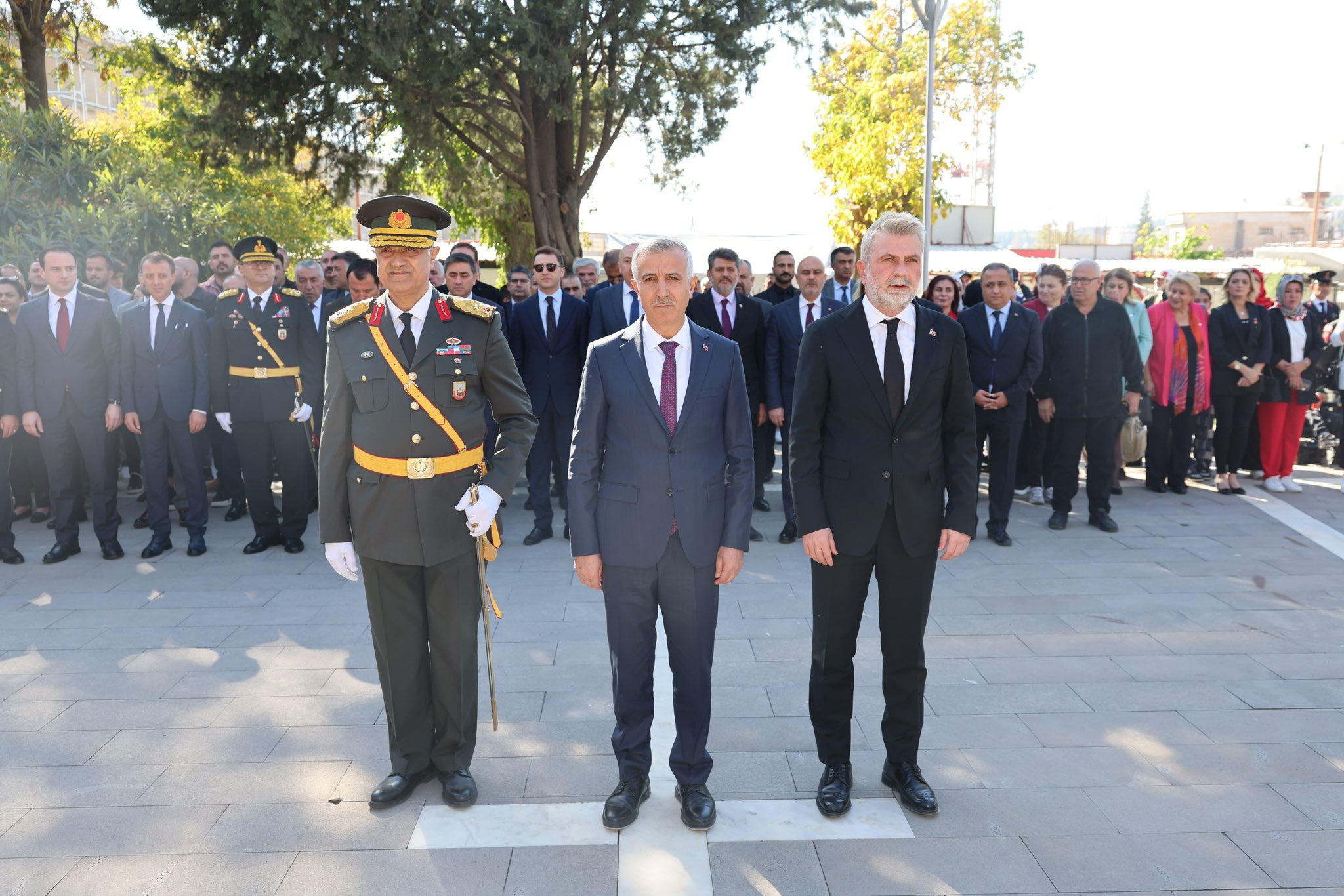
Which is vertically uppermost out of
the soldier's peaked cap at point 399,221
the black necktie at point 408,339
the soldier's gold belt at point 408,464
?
the soldier's peaked cap at point 399,221

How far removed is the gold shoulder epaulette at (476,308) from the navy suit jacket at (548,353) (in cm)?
379

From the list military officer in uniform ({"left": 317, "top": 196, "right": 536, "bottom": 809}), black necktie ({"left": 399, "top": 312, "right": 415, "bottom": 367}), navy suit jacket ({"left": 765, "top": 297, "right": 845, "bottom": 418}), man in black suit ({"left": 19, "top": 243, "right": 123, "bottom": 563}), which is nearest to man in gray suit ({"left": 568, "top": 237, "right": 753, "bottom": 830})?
military officer in uniform ({"left": 317, "top": 196, "right": 536, "bottom": 809})

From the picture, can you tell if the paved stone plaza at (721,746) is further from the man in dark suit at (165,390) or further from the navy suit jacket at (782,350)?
the navy suit jacket at (782,350)

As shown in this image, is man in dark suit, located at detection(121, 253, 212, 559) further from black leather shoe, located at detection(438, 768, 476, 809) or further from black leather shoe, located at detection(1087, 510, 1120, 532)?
black leather shoe, located at detection(1087, 510, 1120, 532)

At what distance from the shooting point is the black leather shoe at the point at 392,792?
3.59 meters

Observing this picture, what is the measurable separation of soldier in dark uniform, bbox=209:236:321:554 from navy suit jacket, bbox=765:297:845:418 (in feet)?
10.6

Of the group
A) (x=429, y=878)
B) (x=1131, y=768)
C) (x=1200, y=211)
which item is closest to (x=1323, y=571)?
(x=1131, y=768)

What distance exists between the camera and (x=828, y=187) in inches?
870

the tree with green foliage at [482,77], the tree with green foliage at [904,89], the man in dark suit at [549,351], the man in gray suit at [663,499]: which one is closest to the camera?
the man in gray suit at [663,499]

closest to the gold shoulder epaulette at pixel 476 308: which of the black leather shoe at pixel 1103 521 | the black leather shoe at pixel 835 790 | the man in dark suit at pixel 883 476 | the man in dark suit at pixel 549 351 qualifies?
the man in dark suit at pixel 883 476

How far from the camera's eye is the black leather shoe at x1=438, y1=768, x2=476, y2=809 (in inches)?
141

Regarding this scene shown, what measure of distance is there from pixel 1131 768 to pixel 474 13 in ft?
36.3

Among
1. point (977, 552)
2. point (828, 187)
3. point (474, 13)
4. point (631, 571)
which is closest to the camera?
point (631, 571)

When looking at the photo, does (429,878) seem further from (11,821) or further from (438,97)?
(438,97)
